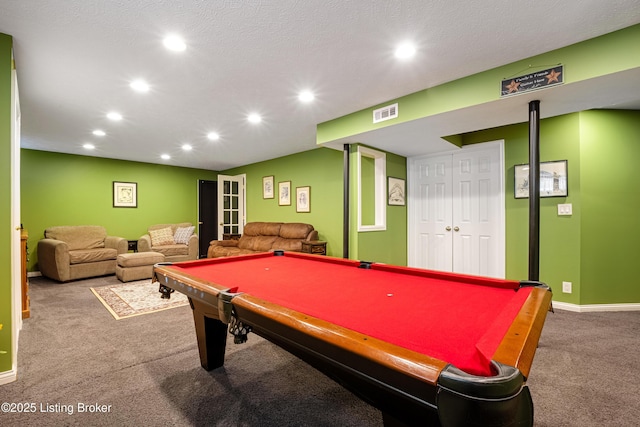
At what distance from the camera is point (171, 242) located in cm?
634

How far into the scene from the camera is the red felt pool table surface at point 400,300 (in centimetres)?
90

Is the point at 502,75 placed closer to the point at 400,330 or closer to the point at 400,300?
the point at 400,300

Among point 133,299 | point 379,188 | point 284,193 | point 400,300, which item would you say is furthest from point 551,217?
point 133,299

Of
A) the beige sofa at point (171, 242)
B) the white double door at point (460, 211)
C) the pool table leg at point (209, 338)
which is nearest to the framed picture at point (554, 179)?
the white double door at point (460, 211)

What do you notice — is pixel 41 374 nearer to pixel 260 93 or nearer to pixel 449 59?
pixel 260 93

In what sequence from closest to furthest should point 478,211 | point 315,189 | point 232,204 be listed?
point 478,211, point 315,189, point 232,204

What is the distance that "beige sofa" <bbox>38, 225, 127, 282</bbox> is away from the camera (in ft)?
15.2

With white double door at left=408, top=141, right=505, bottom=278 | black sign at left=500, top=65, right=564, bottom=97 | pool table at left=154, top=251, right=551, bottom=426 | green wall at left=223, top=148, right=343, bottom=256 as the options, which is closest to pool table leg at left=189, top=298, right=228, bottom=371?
pool table at left=154, top=251, right=551, bottom=426

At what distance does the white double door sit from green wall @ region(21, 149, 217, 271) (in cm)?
551

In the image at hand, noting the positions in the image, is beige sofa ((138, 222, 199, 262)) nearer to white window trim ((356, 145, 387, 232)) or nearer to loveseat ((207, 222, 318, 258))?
loveseat ((207, 222, 318, 258))

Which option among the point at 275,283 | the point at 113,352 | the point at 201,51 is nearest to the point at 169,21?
the point at 201,51

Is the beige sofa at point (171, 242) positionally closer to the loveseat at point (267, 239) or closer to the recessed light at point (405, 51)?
the loveseat at point (267, 239)

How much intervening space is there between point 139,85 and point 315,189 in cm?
328

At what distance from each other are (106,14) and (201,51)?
59 centimetres
